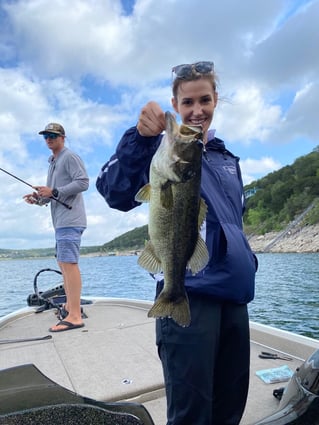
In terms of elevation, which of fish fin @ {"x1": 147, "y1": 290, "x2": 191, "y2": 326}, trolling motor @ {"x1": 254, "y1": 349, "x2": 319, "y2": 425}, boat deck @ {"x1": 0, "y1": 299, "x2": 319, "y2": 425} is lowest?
boat deck @ {"x1": 0, "y1": 299, "x2": 319, "y2": 425}

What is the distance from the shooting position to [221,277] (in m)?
2.08

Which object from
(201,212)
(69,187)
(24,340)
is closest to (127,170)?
(201,212)

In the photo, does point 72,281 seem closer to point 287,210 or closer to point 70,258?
point 70,258

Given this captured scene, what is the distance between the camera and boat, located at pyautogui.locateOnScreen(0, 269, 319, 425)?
2000 millimetres

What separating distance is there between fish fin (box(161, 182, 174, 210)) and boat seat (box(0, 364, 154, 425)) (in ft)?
3.57

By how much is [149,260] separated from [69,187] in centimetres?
306

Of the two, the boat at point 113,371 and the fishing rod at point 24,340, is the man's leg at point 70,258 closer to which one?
the fishing rod at point 24,340

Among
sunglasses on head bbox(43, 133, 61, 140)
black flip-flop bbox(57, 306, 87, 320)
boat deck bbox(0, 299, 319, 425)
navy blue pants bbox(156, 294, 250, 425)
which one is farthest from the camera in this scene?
black flip-flop bbox(57, 306, 87, 320)

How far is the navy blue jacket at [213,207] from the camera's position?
6.84 ft

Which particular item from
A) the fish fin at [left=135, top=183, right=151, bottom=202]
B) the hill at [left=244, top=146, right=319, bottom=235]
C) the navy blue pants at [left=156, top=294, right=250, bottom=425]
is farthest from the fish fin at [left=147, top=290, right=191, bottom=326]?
the hill at [left=244, top=146, right=319, bottom=235]

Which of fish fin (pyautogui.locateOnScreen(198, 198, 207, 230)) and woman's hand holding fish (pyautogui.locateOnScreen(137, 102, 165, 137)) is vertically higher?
woman's hand holding fish (pyautogui.locateOnScreen(137, 102, 165, 137))

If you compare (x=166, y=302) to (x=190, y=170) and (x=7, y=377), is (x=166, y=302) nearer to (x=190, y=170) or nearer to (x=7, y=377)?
(x=190, y=170)

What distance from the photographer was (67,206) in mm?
4934

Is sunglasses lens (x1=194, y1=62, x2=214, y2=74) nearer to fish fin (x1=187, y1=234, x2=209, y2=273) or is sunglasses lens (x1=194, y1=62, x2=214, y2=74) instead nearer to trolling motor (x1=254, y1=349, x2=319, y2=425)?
fish fin (x1=187, y1=234, x2=209, y2=273)
